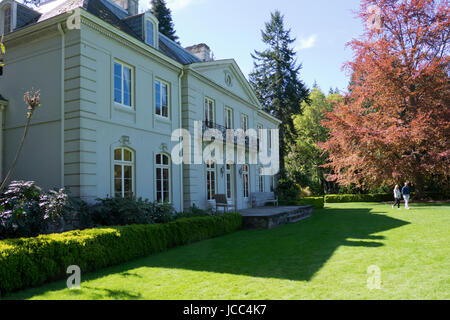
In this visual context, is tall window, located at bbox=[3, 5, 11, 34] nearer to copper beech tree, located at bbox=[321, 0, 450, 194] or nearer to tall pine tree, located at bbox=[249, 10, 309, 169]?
copper beech tree, located at bbox=[321, 0, 450, 194]

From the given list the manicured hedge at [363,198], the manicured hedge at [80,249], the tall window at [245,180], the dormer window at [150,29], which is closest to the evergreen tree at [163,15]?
the tall window at [245,180]

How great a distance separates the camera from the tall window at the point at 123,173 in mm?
11125

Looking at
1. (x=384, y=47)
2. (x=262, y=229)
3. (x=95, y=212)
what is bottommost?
(x=262, y=229)

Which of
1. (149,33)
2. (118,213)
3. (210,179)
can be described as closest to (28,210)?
(118,213)

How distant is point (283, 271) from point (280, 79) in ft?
100

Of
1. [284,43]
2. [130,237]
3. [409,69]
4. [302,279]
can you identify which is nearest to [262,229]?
[130,237]

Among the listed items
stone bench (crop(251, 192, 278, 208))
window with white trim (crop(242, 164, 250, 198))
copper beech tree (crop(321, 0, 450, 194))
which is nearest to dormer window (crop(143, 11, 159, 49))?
window with white trim (crop(242, 164, 250, 198))

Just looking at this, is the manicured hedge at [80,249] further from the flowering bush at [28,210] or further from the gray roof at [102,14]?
the gray roof at [102,14]

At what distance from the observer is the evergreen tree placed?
33.6m

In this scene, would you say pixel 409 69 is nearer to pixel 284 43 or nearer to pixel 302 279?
pixel 284 43

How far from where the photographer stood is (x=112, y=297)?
509 cm

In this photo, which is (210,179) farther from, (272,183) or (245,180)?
(272,183)

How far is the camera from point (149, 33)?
13648mm
